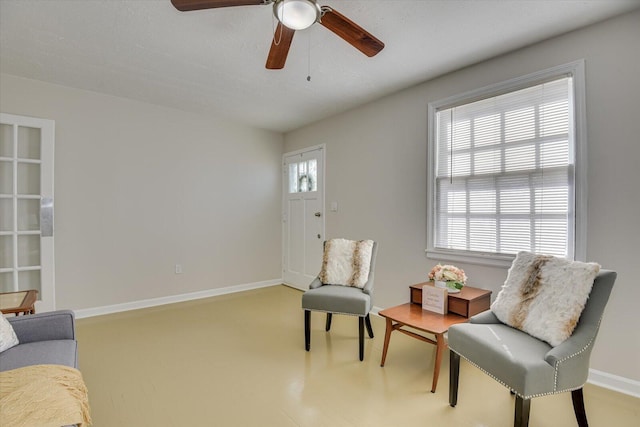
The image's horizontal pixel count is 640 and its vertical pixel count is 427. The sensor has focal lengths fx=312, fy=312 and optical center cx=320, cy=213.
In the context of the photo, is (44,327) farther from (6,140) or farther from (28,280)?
(6,140)

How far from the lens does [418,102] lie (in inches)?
126

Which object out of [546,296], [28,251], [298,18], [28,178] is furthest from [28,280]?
[546,296]

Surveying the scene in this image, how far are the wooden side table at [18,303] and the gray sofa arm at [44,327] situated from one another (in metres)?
0.27

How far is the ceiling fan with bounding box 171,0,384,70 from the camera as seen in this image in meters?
1.54

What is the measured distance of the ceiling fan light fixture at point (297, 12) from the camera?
1543 mm

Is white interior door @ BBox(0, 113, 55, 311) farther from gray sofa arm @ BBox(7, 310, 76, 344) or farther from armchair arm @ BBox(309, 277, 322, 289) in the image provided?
armchair arm @ BBox(309, 277, 322, 289)

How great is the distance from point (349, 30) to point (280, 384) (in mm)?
2289

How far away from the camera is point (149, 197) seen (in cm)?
388

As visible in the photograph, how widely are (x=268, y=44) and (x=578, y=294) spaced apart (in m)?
2.61

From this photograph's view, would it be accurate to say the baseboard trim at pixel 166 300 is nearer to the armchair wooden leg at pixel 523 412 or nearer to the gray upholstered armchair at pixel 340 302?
the gray upholstered armchair at pixel 340 302

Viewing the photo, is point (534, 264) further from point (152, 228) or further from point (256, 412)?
point (152, 228)

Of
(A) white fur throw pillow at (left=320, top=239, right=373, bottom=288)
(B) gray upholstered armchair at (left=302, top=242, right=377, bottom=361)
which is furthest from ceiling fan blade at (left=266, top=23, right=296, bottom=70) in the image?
(B) gray upholstered armchair at (left=302, top=242, right=377, bottom=361)

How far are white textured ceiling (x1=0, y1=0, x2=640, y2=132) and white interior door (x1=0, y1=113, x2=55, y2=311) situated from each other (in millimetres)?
597

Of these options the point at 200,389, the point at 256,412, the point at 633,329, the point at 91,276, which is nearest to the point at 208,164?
the point at 91,276
